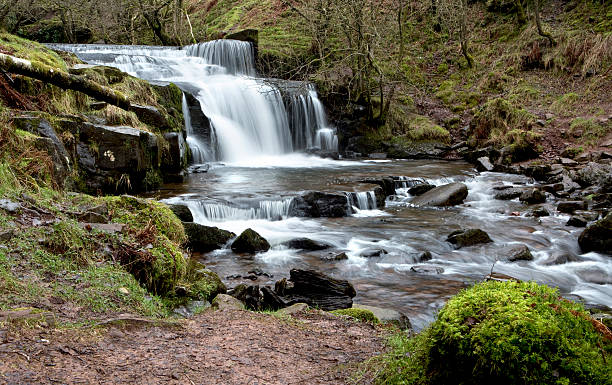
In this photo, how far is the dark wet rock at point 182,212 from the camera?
32.1 ft

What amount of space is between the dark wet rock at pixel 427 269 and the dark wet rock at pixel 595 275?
2.48m

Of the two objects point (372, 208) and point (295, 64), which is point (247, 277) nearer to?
point (372, 208)

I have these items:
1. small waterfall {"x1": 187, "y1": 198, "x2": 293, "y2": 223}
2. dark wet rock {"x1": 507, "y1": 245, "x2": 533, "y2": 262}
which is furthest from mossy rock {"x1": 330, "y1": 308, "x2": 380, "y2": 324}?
small waterfall {"x1": 187, "y1": 198, "x2": 293, "y2": 223}

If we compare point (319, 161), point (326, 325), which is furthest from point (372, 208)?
point (326, 325)

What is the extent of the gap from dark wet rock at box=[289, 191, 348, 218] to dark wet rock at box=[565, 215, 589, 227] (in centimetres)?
524

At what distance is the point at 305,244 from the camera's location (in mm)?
9273

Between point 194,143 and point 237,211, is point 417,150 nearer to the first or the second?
point 194,143

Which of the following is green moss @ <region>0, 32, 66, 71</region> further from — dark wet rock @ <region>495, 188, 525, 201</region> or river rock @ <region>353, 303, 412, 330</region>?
dark wet rock @ <region>495, 188, 525, 201</region>

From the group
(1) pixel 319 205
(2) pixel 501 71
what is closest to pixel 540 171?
(1) pixel 319 205

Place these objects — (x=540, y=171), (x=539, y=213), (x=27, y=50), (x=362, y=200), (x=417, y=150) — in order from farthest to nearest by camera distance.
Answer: (x=417, y=150) → (x=540, y=171) → (x=362, y=200) → (x=539, y=213) → (x=27, y=50)

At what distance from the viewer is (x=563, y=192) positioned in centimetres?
1341

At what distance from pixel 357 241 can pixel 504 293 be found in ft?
24.9

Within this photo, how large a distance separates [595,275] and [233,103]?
15.3 m

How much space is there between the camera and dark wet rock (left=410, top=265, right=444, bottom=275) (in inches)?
318
